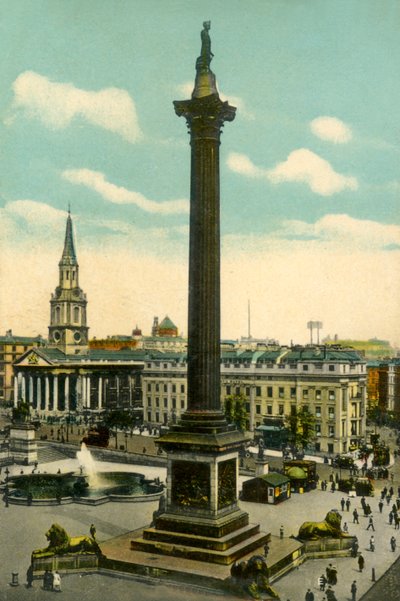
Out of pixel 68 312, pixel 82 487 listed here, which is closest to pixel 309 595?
pixel 82 487

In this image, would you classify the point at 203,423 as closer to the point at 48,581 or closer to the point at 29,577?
the point at 48,581

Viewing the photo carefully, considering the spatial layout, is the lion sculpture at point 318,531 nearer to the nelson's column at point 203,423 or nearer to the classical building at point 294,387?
the nelson's column at point 203,423

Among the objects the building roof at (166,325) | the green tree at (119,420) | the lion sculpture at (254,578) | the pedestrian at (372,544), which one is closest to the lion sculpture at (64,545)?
the lion sculpture at (254,578)

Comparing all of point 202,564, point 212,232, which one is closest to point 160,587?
point 202,564

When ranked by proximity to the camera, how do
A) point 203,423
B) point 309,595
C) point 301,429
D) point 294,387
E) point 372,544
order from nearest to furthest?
point 309,595
point 203,423
point 372,544
point 301,429
point 294,387

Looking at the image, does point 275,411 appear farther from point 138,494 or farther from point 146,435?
point 138,494

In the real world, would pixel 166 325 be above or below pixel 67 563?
above

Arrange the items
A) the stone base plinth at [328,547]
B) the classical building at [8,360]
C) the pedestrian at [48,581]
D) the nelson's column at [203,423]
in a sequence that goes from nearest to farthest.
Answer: the pedestrian at [48,581]
the nelson's column at [203,423]
the stone base plinth at [328,547]
the classical building at [8,360]

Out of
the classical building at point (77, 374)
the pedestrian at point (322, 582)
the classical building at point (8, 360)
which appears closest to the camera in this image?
the pedestrian at point (322, 582)
